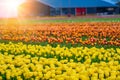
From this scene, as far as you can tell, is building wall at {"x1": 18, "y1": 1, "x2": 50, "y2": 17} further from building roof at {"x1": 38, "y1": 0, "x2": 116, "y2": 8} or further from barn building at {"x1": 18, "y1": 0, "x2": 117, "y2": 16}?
building roof at {"x1": 38, "y1": 0, "x2": 116, "y2": 8}

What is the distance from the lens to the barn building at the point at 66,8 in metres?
61.5

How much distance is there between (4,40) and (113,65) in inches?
321

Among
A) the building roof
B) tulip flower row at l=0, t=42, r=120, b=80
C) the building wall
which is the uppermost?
tulip flower row at l=0, t=42, r=120, b=80

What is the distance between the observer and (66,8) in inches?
2462

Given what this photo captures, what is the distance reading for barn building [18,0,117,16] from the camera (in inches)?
2420

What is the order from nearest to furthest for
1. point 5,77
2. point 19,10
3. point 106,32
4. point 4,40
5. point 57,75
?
1. point 57,75
2. point 5,77
3. point 4,40
4. point 106,32
5. point 19,10

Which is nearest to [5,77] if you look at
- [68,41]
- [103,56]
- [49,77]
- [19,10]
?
[49,77]

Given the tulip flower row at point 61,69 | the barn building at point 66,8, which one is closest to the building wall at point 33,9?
the barn building at point 66,8

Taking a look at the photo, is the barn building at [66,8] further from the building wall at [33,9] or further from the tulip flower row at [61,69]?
the tulip flower row at [61,69]

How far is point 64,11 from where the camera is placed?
6328cm

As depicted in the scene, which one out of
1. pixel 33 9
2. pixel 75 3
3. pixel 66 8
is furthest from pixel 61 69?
pixel 75 3

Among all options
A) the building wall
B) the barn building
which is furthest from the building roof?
the building wall

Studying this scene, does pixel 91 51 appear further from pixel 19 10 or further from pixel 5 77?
pixel 19 10

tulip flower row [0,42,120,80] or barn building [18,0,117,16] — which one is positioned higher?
tulip flower row [0,42,120,80]
